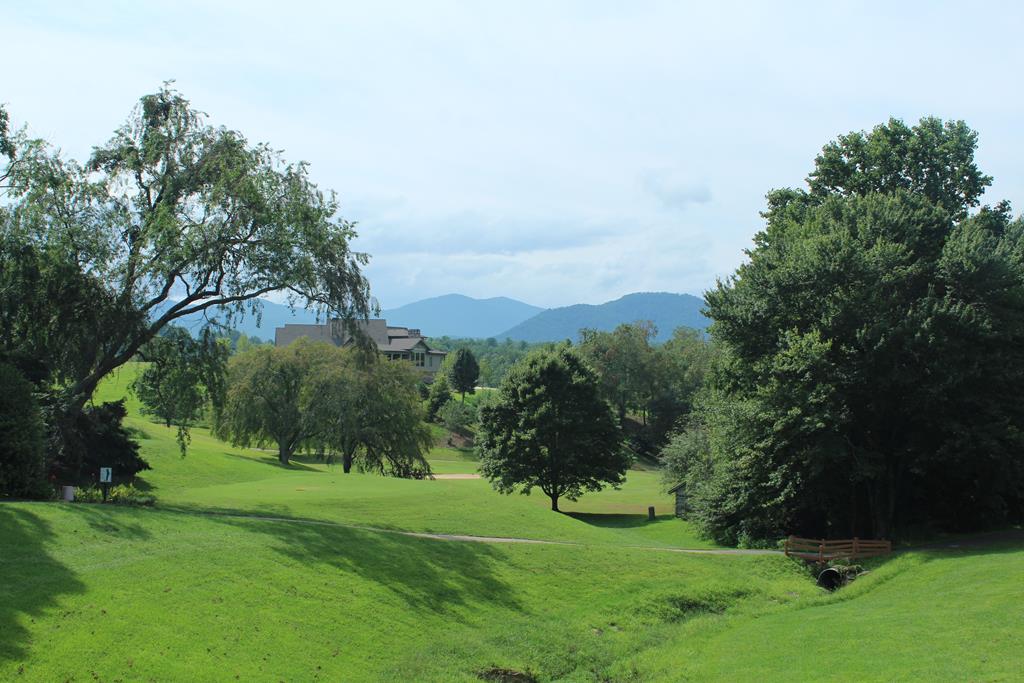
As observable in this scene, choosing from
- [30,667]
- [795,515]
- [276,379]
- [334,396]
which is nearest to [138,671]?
[30,667]

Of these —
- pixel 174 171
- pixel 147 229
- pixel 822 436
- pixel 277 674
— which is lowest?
pixel 277 674

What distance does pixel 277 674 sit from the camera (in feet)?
51.1

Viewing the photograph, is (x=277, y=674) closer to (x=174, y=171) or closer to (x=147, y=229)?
(x=147, y=229)

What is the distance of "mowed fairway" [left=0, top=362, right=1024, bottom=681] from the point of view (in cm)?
1571

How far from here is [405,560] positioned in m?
24.7

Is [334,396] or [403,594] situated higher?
[334,396]

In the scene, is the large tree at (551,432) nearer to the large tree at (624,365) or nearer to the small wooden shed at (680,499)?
the small wooden shed at (680,499)

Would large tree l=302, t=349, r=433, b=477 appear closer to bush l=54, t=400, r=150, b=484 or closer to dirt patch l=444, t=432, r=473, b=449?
bush l=54, t=400, r=150, b=484

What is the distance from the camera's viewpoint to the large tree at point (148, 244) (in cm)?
2712

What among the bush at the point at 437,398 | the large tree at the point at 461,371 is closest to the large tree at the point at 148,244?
the bush at the point at 437,398

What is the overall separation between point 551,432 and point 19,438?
35.4m

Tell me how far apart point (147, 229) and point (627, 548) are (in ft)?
67.3

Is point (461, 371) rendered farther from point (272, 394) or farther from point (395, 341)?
point (272, 394)

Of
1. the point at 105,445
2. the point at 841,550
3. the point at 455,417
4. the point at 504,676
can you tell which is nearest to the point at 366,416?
the point at 105,445
